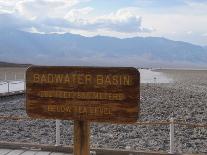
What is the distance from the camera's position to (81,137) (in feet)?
23.5

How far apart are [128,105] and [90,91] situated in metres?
0.55

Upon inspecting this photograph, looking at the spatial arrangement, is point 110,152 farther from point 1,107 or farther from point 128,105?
point 1,107

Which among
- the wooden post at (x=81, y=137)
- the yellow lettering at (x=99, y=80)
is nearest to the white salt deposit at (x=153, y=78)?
the wooden post at (x=81, y=137)

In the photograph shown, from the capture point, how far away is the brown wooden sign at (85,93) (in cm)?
662

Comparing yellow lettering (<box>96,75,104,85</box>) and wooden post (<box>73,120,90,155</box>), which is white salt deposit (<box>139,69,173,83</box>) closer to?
wooden post (<box>73,120,90,155</box>)

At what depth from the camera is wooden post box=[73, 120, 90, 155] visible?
23.2ft

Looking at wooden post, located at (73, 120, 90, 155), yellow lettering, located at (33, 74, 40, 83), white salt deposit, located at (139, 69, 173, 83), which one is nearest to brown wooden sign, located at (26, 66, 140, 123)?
yellow lettering, located at (33, 74, 40, 83)

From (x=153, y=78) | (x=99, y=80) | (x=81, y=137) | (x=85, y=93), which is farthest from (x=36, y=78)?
(x=153, y=78)

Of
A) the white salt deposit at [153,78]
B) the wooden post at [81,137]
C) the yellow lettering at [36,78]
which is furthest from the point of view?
the white salt deposit at [153,78]

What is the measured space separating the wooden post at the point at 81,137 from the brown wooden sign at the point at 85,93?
0.23 m

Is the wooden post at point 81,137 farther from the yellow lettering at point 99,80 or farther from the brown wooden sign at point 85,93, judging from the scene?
the yellow lettering at point 99,80

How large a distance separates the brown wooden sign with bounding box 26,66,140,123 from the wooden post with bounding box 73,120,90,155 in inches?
8.9

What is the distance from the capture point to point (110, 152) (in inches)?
394

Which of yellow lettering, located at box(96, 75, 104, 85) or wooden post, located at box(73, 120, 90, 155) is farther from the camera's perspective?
wooden post, located at box(73, 120, 90, 155)
